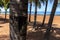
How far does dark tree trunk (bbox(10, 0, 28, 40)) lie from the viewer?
3.54 meters

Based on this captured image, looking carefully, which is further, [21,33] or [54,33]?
[54,33]

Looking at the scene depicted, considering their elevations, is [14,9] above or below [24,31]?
above

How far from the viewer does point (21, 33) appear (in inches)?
141

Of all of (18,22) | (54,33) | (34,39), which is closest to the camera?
(18,22)

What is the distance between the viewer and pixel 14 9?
11.8 feet

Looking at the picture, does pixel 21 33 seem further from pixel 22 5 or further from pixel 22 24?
pixel 22 5

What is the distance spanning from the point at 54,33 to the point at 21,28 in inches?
590

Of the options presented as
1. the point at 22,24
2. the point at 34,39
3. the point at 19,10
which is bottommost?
the point at 34,39

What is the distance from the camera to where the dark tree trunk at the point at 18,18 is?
3537mm

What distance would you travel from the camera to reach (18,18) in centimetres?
353

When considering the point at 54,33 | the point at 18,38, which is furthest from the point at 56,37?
the point at 18,38

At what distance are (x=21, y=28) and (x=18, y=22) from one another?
0.43 ft

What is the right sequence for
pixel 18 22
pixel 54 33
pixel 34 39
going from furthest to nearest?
pixel 54 33 < pixel 34 39 < pixel 18 22

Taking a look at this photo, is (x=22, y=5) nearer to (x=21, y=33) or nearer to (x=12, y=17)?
(x=12, y=17)
